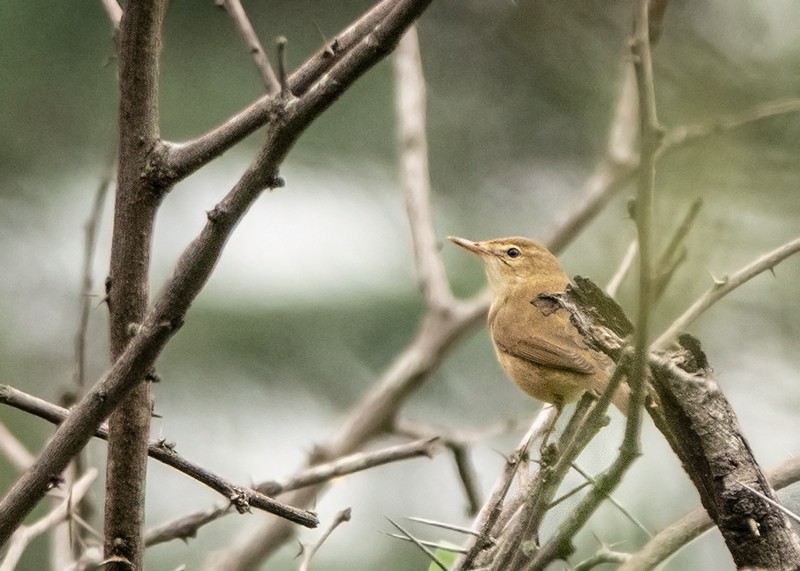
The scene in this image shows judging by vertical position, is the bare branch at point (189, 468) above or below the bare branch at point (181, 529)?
below

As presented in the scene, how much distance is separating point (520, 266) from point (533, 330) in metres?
0.74

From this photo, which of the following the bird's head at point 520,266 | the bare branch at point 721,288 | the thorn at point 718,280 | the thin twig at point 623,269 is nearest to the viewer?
the thorn at point 718,280

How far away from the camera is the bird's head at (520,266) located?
434 centimetres

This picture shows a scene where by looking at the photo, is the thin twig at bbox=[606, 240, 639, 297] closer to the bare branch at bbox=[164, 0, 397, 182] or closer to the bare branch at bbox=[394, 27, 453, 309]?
the bare branch at bbox=[164, 0, 397, 182]

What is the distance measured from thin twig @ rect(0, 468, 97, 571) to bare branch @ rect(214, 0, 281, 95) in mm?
1011

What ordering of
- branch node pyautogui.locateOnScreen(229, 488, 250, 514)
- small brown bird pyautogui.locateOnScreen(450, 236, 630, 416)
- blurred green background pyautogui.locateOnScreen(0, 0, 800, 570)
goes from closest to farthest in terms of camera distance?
branch node pyautogui.locateOnScreen(229, 488, 250, 514), small brown bird pyautogui.locateOnScreen(450, 236, 630, 416), blurred green background pyautogui.locateOnScreen(0, 0, 800, 570)

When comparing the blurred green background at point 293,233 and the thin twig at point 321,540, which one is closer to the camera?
the thin twig at point 321,540

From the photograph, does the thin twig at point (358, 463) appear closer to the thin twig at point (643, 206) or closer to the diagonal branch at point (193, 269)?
the diagonal branch at point (193, 269)

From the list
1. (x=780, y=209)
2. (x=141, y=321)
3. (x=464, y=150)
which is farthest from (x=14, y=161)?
(x=780, y=209)

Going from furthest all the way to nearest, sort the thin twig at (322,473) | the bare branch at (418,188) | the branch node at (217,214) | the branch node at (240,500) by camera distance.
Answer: the bare branch at (418,188), the thin twig at (322,473), the branch node at (240,500), the branch node at (217,214)

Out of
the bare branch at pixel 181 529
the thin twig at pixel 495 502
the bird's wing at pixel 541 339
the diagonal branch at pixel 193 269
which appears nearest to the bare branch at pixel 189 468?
the diagonal branch at pixel 193 269

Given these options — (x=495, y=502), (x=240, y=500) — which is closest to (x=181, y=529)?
(x=240, y=500)

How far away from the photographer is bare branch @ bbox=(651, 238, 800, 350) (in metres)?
1.43

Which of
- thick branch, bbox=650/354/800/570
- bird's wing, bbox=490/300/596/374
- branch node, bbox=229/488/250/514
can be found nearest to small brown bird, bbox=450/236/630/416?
bird's wing, bbox=490/300/596/374
